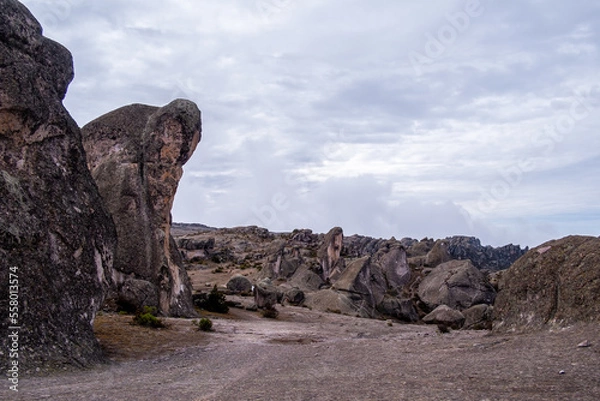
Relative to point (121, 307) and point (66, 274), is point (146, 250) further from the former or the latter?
point (66, 274)

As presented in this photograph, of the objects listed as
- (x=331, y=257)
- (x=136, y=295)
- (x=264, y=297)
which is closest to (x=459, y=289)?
(x=331, y=257)

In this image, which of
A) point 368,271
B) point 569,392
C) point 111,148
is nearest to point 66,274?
point 569,392

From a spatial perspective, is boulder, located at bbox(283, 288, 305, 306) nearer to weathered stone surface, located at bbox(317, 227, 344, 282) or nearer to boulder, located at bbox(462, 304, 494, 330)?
weathered stone surface, located at bbox(317, 227, 344, 282)

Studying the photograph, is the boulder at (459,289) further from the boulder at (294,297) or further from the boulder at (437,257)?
the boulder at (294,297)

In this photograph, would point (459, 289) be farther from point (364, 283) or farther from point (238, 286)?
point (238, 286)

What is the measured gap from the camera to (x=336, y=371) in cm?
1179

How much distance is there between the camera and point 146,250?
27.0m

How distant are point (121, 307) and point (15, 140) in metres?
12.5

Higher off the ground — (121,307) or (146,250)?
(146,250)

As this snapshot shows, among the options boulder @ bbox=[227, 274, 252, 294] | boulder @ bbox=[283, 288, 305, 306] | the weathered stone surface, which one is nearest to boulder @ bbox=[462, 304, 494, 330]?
boulder @ bbox=[283, 288, 305, 306]

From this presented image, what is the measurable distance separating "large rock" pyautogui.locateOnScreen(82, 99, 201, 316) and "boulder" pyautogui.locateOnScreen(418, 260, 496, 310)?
2587 cm

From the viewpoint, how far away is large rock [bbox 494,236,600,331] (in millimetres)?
13369

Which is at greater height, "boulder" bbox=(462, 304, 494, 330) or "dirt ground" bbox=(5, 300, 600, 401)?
"dirt ground" bbox=(5, 300, 600, 401)

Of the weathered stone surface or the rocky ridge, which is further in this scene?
the weathered stone surface
